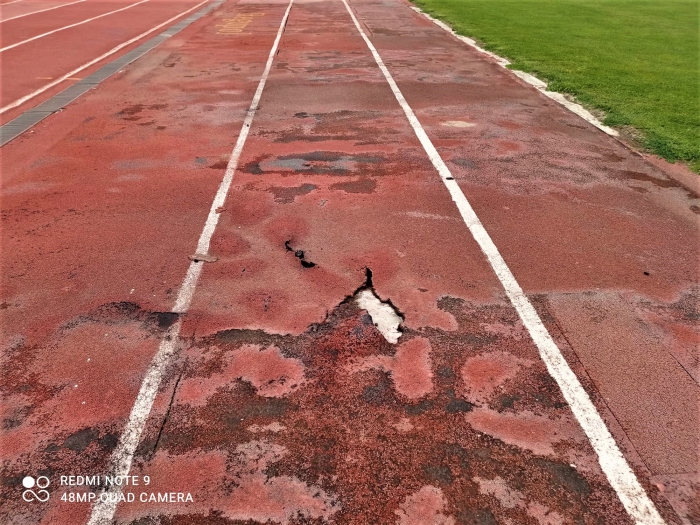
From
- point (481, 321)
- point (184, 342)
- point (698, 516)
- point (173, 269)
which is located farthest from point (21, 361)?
point (698, 516)

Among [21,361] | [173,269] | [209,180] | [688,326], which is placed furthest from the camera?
[209,180]

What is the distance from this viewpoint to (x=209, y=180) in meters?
7.91

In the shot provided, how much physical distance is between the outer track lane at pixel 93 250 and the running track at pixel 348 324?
0.09 ft

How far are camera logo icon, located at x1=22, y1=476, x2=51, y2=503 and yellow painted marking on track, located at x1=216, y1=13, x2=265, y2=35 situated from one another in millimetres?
20767

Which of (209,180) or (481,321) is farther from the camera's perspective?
(209,180)

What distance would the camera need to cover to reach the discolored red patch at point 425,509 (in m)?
3.23

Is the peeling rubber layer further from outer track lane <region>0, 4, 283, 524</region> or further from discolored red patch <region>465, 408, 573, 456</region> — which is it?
discolored red patch <region>465, 408, 573, 456</region>

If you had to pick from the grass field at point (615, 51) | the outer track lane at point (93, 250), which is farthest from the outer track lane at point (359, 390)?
the grass field at point (615, 51)

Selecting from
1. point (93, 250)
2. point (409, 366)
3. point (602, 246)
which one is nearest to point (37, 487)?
point (409, 366)

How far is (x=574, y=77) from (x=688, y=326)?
1005cm

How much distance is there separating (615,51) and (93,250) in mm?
16257

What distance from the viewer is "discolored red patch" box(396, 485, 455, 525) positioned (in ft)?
10.6

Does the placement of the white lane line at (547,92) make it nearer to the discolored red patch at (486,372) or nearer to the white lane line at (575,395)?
the white lane line at (575,395)

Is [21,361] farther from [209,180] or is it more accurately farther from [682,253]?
[682,253]
